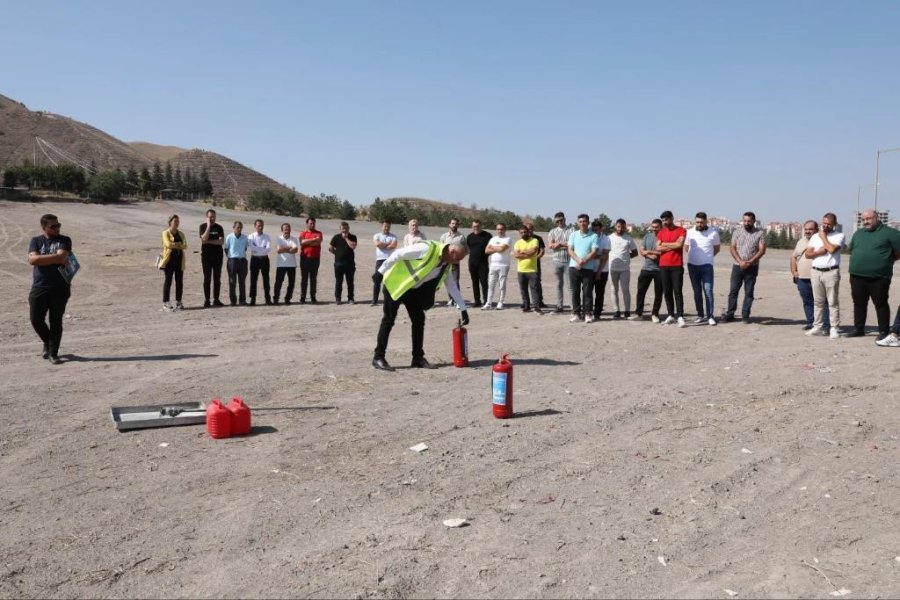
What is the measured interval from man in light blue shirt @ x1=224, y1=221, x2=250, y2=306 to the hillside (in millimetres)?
86348

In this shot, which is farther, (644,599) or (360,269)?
(360,269)

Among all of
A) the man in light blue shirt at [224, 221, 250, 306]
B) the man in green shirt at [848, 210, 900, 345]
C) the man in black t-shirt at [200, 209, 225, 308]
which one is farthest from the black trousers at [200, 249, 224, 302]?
the man in green shirt at [848, 210, 900, 345]

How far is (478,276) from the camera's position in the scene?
16891 millimetres

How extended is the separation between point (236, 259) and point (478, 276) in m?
5.53

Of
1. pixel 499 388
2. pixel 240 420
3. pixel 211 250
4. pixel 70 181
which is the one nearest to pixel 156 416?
pixel 240 420

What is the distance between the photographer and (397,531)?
489 cm

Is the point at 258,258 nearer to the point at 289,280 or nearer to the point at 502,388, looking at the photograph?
the point at 289,280

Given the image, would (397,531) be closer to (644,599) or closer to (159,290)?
(644,599)

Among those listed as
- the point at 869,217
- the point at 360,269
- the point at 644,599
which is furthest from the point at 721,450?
the point at 360,269

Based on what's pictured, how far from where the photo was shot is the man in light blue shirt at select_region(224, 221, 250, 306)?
16609 millimetres

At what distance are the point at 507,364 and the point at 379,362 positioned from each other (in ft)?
9.94

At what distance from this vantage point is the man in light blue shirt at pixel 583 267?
14391 mm

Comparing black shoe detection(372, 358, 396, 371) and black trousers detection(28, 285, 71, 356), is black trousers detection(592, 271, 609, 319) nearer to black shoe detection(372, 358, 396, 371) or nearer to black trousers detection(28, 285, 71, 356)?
black shoe detection(372, 358, 396, 371)

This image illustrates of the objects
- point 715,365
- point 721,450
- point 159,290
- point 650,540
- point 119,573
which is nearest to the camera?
point 119,573
